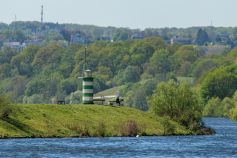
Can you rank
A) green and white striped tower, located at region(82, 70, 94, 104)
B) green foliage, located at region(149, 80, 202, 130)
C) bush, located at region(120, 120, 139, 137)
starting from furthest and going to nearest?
1. green foliage, located at region(149, 80, 202, 130)
2. green and white striped tower, located at region(82, 70, 94, 104)
3. bush, located at region(120, 120, 139, 137)

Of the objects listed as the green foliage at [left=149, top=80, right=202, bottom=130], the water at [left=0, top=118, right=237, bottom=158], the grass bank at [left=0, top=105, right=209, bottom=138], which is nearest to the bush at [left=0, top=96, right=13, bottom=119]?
the grass bank at [left=0, top=105, right=209, bottom=138]

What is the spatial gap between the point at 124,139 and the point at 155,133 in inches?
440

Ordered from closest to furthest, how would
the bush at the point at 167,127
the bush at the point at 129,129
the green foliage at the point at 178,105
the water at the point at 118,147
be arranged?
the water at the point at 118,147 → the bush at the point at 129,129 → the bush at the point at 167,127 → the green foliage at the point at 178,105

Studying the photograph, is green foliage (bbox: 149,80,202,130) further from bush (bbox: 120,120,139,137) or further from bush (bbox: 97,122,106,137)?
bush (bbox: 97,122,106,137)

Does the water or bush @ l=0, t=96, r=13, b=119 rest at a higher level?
bush @ l=0, t=96, r=13, b=119

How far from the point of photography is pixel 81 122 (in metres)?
123

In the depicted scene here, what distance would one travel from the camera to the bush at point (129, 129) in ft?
407

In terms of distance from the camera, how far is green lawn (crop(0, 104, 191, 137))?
11600 centimetres

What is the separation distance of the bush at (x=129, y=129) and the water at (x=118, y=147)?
406cm

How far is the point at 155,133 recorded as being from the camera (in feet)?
420

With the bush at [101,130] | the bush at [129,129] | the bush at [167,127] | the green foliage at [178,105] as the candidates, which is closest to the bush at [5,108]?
the bush at [101,130]

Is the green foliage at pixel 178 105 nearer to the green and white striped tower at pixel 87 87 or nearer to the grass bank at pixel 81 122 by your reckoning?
the grass bank at pixel 81 122

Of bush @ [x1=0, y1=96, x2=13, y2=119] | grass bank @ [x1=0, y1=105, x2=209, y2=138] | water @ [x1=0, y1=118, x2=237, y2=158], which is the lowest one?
water @ [x1=0, y1=118, x2=237, y2=158]

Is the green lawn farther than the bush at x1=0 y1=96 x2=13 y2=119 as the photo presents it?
No
